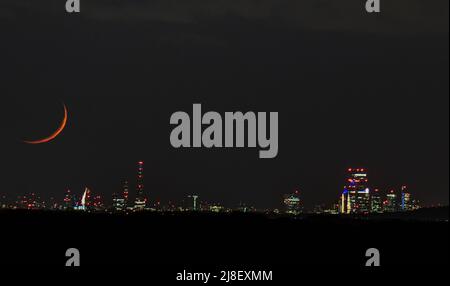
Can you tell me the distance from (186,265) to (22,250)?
13668 mm

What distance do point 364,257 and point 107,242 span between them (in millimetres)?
22925

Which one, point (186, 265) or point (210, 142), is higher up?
Result: point (210, 142)

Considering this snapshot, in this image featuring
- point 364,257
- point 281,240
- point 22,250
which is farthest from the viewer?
point 281,240
